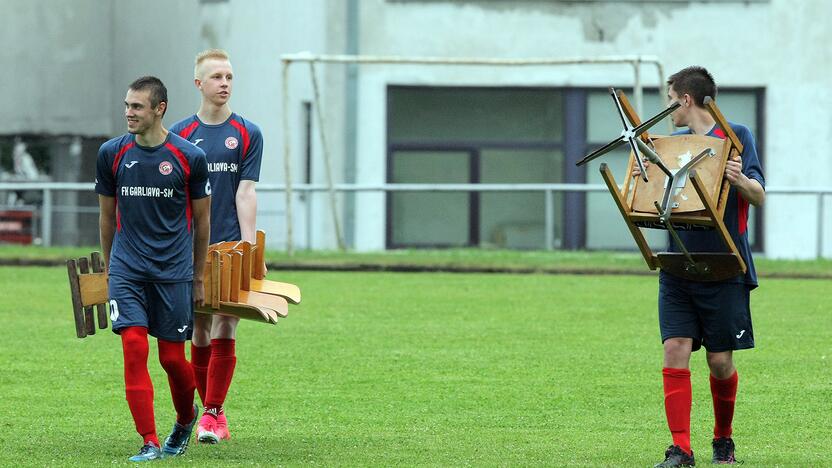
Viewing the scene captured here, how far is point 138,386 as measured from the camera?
27.3 feet

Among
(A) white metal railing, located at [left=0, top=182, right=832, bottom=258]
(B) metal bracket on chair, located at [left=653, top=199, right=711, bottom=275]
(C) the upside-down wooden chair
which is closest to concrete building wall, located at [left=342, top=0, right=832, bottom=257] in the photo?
(A) white metal railing, located at [left=0, top=182, right=832, bottom=258]

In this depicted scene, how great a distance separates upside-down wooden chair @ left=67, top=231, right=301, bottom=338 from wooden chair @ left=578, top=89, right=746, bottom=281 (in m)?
1.85

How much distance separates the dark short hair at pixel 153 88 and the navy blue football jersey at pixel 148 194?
20 centimetres

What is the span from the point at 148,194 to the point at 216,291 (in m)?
0.62

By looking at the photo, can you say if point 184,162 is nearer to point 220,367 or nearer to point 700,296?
point 220,367

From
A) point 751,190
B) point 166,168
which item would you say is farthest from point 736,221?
point 166,168

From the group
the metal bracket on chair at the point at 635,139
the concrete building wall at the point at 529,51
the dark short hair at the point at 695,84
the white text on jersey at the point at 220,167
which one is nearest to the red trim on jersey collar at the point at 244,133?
the white text on jersey at the point at 220,167

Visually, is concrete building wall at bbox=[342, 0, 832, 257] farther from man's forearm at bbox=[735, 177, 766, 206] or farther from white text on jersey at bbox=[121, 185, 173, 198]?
man's forearm at bbox=[735, 177, 766, 206]

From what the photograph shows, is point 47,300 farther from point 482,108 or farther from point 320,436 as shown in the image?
point 482,108

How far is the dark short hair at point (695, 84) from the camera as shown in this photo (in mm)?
8195

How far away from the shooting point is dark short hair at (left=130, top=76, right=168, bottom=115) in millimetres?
8453

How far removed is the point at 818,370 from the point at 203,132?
5033 mm

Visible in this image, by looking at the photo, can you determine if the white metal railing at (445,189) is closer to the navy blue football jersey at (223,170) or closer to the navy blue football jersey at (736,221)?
Result: the navy blue football jersey at (223,170)

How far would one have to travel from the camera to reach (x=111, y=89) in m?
37.2
